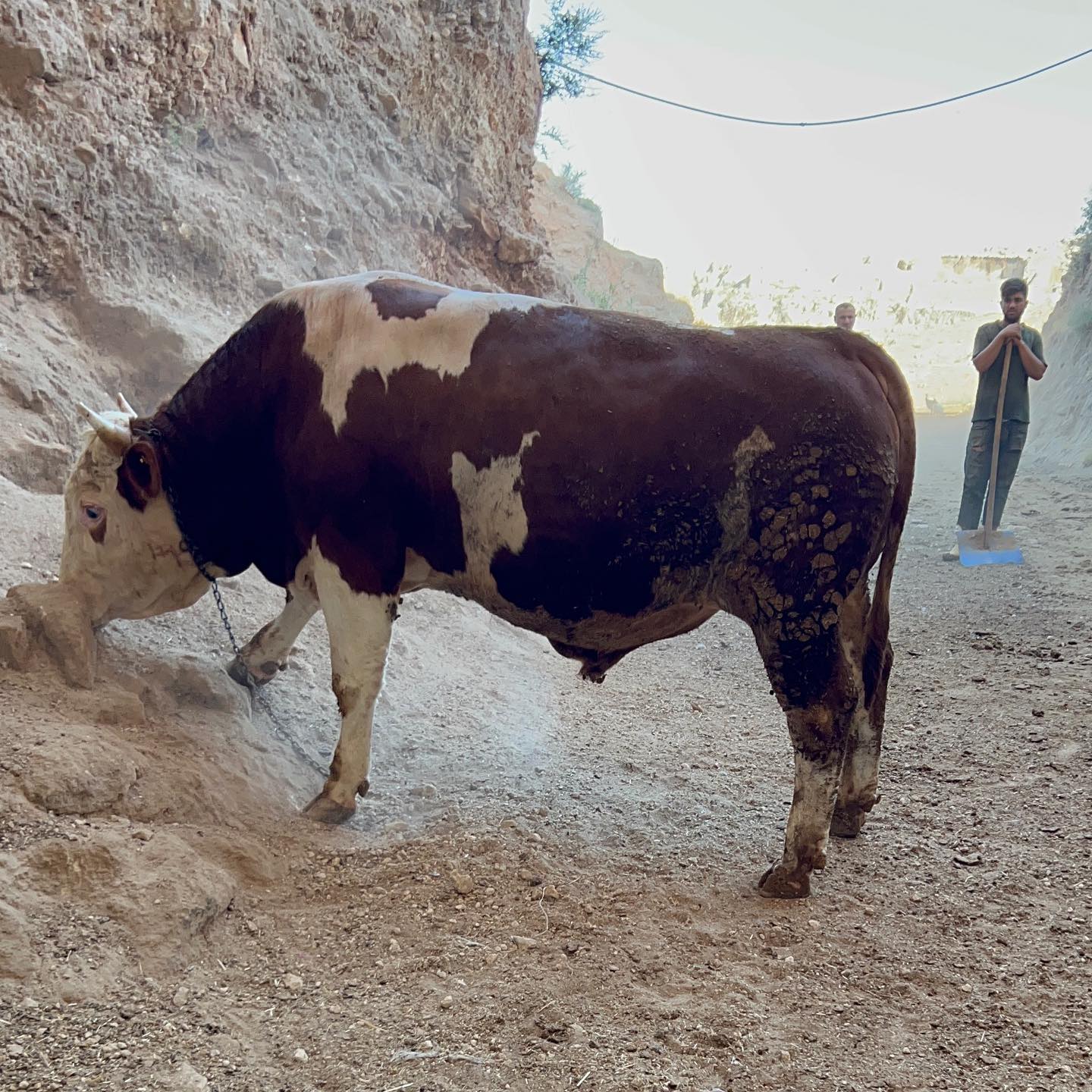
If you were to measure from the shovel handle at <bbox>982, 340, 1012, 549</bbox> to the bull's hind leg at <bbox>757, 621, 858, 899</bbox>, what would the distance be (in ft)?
17.3

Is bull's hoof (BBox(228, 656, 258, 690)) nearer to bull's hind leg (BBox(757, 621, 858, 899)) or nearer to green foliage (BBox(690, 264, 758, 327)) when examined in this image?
bull's hind leg (BBox(757, 621, 858, 899))

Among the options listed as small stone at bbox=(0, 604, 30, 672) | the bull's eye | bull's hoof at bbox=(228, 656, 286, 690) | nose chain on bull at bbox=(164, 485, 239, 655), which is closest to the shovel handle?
bull's hoof at bbox=(228, 656, 286, 690)

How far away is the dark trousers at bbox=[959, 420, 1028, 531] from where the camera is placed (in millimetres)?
7875

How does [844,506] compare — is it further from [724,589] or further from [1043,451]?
[1043,451]

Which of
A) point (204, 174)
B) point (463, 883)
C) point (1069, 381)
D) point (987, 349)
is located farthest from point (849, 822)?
point (1069, 381)

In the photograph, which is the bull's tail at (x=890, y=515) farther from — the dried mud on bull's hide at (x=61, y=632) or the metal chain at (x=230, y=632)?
the dried mud on bull's hide at (x=61, y=632)

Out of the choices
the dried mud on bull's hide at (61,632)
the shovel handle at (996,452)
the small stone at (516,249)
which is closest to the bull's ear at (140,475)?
the dried mud on bull's hide at (61,632)

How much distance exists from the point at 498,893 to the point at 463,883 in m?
0.12

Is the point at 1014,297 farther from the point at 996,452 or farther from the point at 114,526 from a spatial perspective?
the point at 114,526

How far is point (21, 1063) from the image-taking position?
5.82 ft

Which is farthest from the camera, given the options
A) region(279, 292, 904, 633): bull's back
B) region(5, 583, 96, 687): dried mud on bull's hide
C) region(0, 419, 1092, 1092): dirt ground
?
region(5, 583, 96, 687): dried mud on bull's hide

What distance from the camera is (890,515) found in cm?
336

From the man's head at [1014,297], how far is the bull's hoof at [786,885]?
5675mm

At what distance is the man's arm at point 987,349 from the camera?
7402 millimetres
